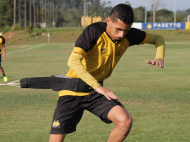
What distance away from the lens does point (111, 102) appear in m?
5.09

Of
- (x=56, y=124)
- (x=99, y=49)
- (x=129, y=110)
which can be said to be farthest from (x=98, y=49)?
(x=129, y=110)

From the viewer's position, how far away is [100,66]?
517 centimetres

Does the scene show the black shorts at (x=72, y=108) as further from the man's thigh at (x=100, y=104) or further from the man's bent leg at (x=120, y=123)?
the man's bent leg at (x=120, y=123)

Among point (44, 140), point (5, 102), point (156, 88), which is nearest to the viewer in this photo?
point (44, 140)

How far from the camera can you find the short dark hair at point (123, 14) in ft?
15.6

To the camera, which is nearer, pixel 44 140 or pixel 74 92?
pixel 74 92

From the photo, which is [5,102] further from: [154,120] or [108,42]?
[108,42]

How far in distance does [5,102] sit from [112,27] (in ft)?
21.3

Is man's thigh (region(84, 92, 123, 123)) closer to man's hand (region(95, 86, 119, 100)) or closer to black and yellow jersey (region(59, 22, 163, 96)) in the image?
black and yellow jersey (region(59, 22, 163, 96))

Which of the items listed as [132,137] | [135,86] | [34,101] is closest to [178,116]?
[132,137]

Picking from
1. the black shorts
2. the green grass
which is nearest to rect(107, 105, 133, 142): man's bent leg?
the black shorts

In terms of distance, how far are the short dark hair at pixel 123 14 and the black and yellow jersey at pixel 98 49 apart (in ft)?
0.96

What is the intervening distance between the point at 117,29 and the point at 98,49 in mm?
366

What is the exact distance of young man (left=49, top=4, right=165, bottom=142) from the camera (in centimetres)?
477
